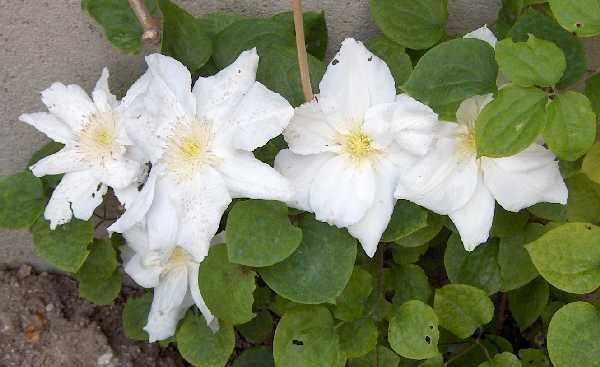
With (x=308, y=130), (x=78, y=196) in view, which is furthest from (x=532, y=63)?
(x=78, y=196)

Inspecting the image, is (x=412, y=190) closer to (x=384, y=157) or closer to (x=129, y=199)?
(x=384, y=157)

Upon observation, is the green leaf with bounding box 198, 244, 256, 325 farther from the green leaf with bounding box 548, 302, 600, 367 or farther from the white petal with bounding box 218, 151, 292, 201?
the green leaf with bounding box 548, 302, 600, 367

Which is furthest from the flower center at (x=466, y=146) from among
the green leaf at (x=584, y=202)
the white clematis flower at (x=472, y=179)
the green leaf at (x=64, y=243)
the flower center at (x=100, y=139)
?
the green leaf at (x=64, y=243)

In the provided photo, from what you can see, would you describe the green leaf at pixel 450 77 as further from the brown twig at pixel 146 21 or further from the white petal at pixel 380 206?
the brown twig at pixel 146 21

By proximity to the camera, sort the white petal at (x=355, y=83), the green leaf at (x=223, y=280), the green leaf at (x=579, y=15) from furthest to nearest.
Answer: the green leaf at (x=223, y=280), the white petal at (x=355, y=83), the green leaf at (x=579, y=15)

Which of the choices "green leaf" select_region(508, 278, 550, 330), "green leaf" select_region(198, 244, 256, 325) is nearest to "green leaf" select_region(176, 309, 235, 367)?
"green leaf" select_region(198, 244, 256, 325)
